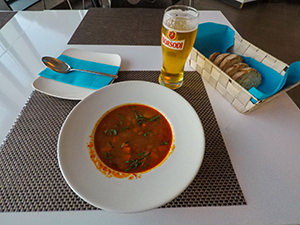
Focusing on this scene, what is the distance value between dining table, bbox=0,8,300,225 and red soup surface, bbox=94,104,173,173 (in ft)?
0.50

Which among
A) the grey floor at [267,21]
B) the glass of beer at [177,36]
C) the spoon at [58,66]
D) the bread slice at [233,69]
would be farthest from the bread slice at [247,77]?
the grey floor at [267,21]

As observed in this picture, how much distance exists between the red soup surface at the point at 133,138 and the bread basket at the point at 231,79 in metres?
0.37

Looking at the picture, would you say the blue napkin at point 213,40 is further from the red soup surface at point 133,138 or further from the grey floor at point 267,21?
the grey floor at point 267,21

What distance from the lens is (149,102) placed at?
0.73 meters

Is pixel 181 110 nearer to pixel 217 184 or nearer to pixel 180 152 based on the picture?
pixel 180 152

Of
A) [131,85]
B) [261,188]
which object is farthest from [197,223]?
[131,85]

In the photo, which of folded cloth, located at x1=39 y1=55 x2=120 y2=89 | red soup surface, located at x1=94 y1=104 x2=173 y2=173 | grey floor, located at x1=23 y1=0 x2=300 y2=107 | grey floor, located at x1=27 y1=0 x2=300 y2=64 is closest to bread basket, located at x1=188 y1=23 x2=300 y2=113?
red soup surface, located at x1=94 y1=104 x2=173 y2=173

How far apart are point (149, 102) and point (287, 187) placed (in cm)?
60

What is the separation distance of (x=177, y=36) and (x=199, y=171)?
1.95 feet

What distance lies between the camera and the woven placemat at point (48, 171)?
0.55 meters

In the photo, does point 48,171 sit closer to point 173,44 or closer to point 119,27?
point 173,44

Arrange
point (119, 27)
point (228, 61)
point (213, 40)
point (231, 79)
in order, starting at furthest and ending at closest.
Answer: point (119, 27), point (213, 40), point (228, 61), point (231, 79)

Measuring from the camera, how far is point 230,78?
758mm

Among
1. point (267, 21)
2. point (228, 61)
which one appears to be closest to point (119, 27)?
point (228, 61)
